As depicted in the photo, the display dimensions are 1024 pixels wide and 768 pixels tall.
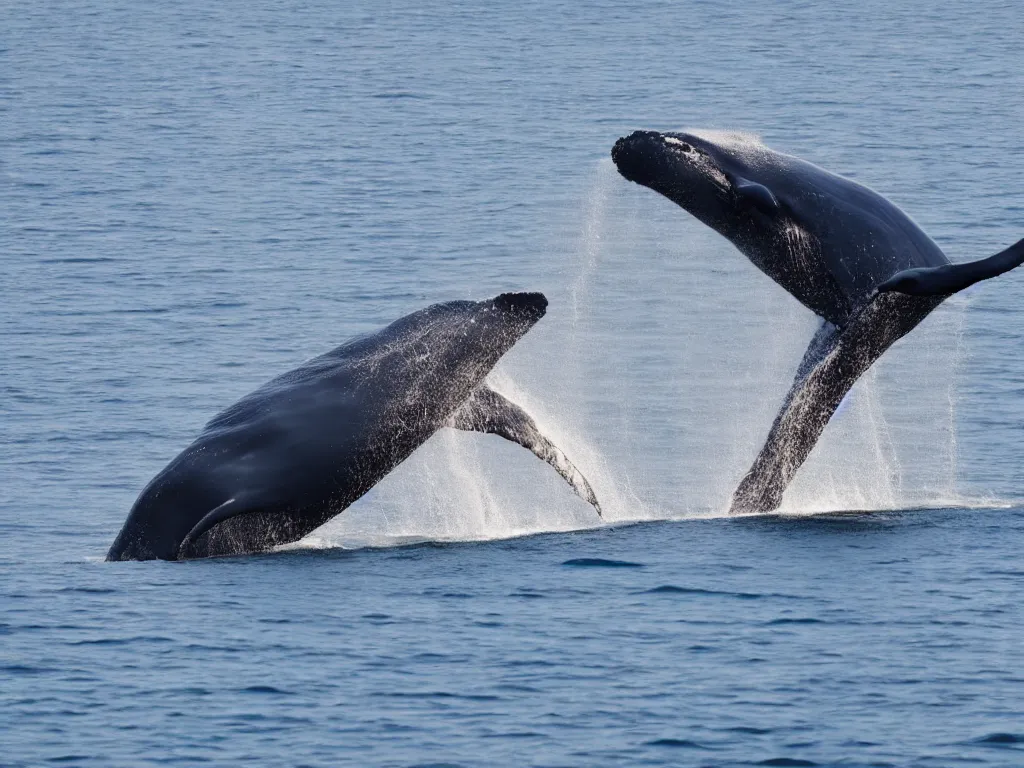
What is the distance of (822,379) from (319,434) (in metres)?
6.34

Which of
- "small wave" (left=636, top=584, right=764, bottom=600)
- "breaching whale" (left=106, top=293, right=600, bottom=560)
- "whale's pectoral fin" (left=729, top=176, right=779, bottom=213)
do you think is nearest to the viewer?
"small wave" (left=636, top=584, right=764, bottom=600)

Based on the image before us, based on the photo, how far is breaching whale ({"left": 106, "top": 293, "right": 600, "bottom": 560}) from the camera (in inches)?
1069

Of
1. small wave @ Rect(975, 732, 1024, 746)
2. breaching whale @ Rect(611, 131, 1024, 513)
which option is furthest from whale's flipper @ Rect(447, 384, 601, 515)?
small wave @ Rect(975, 732, 1024, 746)

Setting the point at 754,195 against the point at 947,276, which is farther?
the point at 754,195

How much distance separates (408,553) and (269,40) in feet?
308

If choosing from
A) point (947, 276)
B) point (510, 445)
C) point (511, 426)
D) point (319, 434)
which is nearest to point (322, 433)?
point (319, 434)

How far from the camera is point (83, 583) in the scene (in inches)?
1077

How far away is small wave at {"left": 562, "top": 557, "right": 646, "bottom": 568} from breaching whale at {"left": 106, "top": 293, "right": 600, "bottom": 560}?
2560 mm

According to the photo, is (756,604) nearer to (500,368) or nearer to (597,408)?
(597,408)

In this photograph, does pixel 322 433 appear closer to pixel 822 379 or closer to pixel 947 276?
pixel 822 379

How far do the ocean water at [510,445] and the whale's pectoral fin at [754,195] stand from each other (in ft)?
6.64

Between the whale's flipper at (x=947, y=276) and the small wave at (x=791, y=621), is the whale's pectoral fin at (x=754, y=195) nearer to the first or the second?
the whale's flipper at (x=947, y=276)

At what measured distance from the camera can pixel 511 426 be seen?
3019 centimetres

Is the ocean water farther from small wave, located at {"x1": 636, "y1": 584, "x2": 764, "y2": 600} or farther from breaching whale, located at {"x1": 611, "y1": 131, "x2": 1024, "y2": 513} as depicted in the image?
breaching whale, located at {"x1": 611, "y1": 131, "x2": 1024, "y2": 513}
